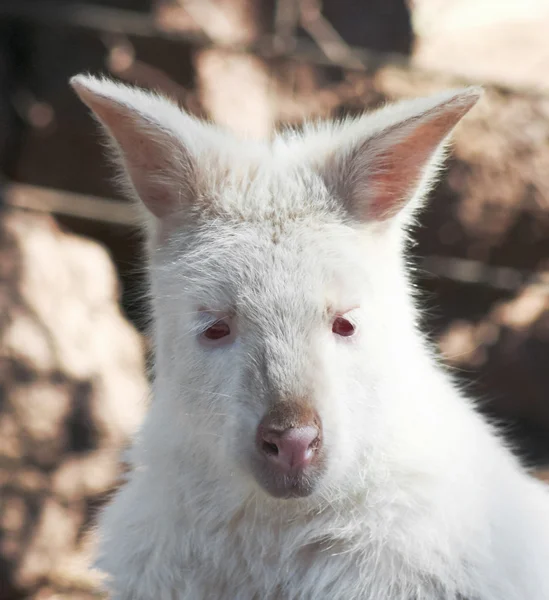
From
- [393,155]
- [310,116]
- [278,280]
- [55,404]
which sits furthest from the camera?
[310,116]

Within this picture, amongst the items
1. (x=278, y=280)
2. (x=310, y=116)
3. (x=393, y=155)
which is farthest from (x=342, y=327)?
(x=310, y=116)

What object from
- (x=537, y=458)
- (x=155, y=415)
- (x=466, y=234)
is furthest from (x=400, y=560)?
(x=466, y=234)

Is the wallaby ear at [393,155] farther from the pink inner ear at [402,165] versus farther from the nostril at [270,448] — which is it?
the nostril at [270,448]

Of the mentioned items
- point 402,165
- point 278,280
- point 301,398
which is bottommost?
point 301,398

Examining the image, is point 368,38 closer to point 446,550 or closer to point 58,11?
point 58,11

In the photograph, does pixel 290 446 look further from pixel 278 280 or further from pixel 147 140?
pixel 147 140

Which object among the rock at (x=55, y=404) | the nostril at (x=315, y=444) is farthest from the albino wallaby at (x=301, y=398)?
the rock at (x=55, y=404)
